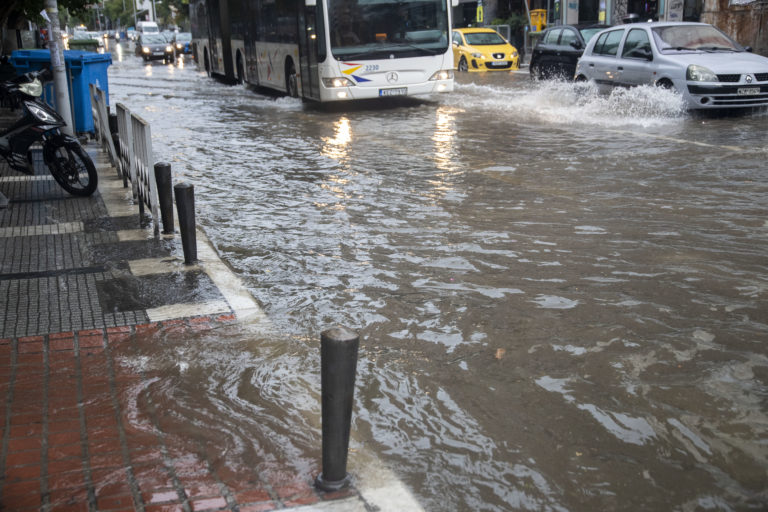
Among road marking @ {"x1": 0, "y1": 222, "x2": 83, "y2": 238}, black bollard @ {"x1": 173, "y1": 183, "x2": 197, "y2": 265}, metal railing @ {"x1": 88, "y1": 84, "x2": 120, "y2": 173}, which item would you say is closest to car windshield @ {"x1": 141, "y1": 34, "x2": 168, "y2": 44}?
metal railing @ {"x1": 88, "y1": 84, "x2": 120, "y2": 173}

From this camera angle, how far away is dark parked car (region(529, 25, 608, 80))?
2172 cm

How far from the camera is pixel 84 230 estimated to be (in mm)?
7664

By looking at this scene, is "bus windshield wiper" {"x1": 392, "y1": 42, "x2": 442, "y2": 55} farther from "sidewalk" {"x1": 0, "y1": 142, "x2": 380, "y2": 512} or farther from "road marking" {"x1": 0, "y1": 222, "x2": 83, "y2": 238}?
"road marking" {"x1": 0, "y1": 222, "x2": 83, "y2": 238}

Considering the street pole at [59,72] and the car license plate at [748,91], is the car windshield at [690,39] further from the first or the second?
the street pole at [59,72]

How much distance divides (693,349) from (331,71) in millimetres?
14330

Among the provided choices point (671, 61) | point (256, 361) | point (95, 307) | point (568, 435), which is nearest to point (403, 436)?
point (568, 435)

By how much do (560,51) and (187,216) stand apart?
1786cm

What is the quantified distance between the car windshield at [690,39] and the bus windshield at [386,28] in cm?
504

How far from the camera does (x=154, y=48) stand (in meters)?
48.5

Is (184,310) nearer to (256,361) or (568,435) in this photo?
(256,361)

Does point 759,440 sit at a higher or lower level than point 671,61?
lower

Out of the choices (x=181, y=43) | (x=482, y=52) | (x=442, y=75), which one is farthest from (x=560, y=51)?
(x=181, y=43)

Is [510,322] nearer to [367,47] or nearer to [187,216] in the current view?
[187,216]

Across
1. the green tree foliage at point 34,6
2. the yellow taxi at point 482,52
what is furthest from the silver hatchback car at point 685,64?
the yellow taxi at point 482,52
